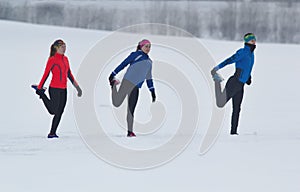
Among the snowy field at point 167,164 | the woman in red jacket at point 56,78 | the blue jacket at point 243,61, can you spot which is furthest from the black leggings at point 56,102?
the blue jacket at point 243,61

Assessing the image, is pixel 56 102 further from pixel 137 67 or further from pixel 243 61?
pixel 243 61

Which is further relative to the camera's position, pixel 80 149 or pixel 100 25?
pixel 100 25

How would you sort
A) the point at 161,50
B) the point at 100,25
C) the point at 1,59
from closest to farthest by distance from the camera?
1. the point at 1,59
2. the point at 161,50
3. the point at 100,25

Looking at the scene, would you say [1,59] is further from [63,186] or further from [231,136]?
[63,186]

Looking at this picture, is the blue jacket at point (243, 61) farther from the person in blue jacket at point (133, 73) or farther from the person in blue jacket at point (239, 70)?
the person in blue jacket at point (133, 73)

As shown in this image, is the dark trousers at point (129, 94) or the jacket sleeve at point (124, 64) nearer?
the jacket sleeve at point (124, 64)

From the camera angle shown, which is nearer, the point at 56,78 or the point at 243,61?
the point at 56,78

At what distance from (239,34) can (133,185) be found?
40359 millimetres

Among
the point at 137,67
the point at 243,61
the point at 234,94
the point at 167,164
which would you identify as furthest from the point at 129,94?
the point at 167,164

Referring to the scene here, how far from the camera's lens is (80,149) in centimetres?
852

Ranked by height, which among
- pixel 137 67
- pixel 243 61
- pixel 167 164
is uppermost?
pixel 243 61

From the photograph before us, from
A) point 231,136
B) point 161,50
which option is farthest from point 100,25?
point 231,136

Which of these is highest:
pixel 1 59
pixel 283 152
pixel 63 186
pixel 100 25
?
pixel 100 25

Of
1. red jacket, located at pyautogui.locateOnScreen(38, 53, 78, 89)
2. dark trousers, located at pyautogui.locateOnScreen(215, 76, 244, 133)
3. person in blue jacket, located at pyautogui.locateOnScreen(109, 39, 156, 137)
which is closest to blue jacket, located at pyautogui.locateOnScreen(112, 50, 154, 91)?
person in blue jacket, located at pyautogui.locateOnScreen(109, 39, 156, 137)
